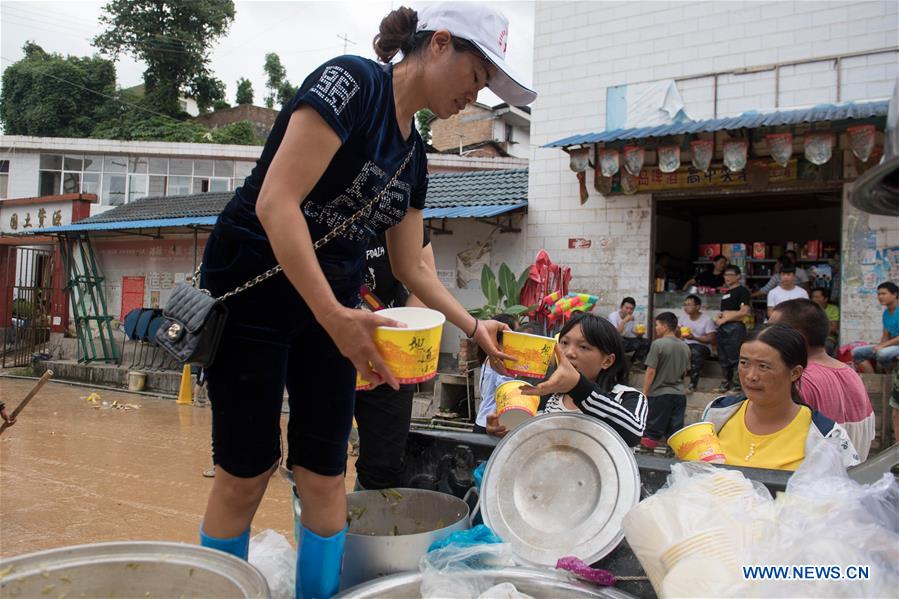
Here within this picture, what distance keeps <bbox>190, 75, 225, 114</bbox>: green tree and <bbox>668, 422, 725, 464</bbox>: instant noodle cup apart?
1412 inches

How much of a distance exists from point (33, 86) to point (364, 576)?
120 feet

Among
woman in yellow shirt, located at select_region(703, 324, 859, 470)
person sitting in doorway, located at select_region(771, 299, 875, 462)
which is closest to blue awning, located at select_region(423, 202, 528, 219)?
person sitting in doorway, located at select_region(771, 299, 875, 462)

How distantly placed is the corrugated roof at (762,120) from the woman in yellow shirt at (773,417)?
5203 millimetres

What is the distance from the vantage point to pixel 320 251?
5.16 ft

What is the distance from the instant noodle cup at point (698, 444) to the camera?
7.40ft

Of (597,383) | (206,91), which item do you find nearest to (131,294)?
(597,383)

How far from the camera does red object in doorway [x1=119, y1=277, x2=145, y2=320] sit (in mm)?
15045

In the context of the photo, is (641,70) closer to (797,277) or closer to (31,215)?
(797,277)

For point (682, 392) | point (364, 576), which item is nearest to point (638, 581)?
point (364, 576)

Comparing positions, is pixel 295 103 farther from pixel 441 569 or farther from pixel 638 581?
pixel 638 581

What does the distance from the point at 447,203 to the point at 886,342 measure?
6534mm

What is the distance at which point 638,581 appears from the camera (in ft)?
5.92

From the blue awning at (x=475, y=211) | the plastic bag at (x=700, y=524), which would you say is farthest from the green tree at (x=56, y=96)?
the plastic bag at (x=700, y=524)

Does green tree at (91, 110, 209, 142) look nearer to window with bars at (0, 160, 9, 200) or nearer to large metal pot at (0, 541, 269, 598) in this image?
window with bars at (0, 160, 9, 200)
